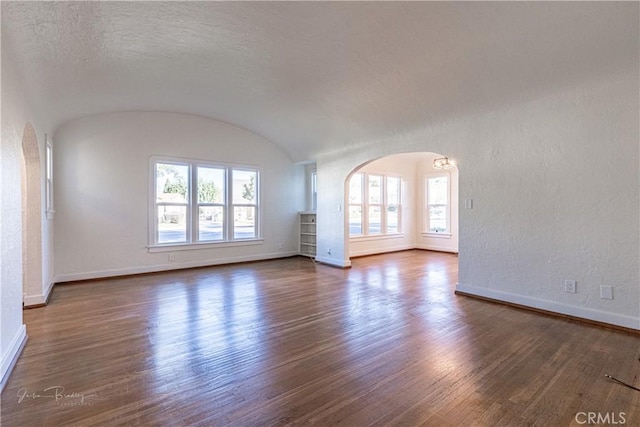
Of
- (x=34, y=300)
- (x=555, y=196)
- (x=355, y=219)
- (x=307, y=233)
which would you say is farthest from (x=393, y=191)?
(x=34, y=300)

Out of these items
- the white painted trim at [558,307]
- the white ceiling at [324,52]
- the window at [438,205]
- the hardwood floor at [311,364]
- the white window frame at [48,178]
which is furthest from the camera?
the window at [438,205]

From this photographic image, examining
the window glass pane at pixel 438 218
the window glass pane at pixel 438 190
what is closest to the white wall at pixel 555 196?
the window glass pane at pixel 438 190

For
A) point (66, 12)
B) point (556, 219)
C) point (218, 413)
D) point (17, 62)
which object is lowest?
point (218, 413)

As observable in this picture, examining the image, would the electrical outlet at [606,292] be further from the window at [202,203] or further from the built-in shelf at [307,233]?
the window at [202,203]

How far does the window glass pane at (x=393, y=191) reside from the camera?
9016mm

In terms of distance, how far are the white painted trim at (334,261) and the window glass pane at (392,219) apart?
2.67 meters

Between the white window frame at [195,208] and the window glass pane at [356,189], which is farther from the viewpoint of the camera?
the window glass pane at [356,189]

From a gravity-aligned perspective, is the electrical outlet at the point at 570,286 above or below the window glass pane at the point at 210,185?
below

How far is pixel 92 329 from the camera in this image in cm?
320

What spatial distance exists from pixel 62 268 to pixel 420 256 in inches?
292

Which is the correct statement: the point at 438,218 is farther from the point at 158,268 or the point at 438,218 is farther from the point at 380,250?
the point at 158,268

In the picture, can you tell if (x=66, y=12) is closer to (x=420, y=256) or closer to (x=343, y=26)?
(x=343, y=26)

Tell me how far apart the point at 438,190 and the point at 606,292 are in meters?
6.09

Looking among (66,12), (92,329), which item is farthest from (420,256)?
(66,12)
